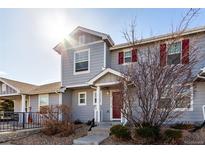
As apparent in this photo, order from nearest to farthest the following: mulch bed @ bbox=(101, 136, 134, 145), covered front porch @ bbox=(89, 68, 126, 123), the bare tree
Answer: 1. the bare tree
2. mulch bed @ bbox=(101, 136, 134, 145)
3. covered front porch @ bbox=(89, 68, 126, 123)

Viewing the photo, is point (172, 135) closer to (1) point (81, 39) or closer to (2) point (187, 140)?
(2) point (187, 140)

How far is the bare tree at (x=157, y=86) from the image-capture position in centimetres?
891

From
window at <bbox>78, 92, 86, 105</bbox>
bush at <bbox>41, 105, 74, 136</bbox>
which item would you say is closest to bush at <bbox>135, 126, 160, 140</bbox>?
bush at <bbox>41, 105, 74, 136</bbox>

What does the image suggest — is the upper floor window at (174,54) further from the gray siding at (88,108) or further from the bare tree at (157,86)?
the gray siding at (88,108)

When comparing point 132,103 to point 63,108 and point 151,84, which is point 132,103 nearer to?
point 151,84

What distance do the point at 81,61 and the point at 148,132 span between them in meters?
7.63

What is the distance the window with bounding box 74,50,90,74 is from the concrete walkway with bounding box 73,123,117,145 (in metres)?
3.98

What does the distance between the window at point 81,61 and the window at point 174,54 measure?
5.67 metres

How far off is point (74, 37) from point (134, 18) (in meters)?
5.72

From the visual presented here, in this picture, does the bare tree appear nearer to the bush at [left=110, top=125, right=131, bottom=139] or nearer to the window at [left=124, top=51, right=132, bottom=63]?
the bush at [left=110, top=125, right=131, bottom=139]

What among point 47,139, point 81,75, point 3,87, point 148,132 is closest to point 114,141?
point 148,132

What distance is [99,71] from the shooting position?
13836mm

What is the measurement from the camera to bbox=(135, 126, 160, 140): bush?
8.60 metres

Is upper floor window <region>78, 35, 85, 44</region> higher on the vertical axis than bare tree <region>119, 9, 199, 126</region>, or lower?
Result: higher
